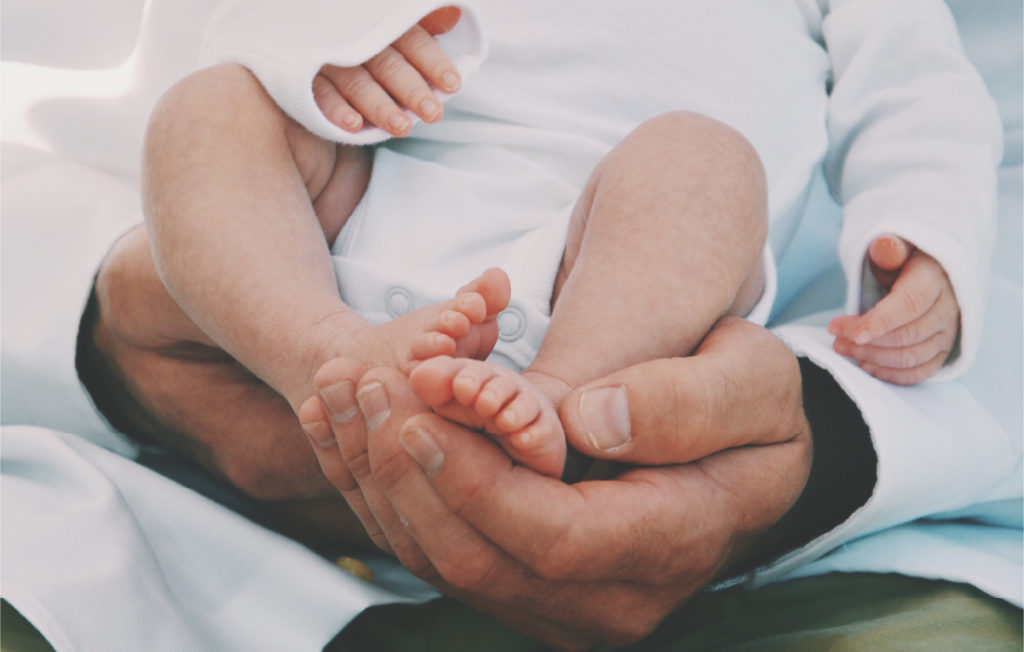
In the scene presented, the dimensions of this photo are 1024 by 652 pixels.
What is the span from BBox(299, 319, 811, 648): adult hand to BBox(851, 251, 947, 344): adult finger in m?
0.20

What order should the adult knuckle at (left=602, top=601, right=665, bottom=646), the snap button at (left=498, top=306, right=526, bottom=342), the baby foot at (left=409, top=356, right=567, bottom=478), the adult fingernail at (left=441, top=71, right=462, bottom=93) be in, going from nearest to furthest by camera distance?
1. the baby foot at (left=409, top=356, right=567, bottom=478)
2. the adult knuckle at (left=602, top=601, right=665, bottom=646)
3. the snap button at (left=498, top=306, right=526, bottom=342)
4. the adult fingernail at (left=441, top=71, right=462, bottom=93)

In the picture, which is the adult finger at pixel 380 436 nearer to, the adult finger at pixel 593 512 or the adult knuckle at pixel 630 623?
the adult finger at pixel 593 512

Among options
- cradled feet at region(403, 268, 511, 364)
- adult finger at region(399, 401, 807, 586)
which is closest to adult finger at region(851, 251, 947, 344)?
adult finger at region(399, 401, 807, 586)

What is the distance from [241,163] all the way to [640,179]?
33cm

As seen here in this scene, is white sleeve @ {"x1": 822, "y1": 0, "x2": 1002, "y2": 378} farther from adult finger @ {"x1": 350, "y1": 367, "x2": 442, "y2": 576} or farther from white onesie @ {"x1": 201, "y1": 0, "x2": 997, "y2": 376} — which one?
adult finger @ {"x1": 350, "y1": 367, "x2": 442, "y2": 576}

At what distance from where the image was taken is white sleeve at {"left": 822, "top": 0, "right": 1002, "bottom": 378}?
34.7 inches

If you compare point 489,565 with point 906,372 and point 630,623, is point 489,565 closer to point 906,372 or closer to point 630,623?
point 630,623

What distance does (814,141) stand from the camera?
41.2 inches

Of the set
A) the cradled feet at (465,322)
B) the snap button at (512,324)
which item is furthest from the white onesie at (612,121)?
the cradled feet at (465,322)

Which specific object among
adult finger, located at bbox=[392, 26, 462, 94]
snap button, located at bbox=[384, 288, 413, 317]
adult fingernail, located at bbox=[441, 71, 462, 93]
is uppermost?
adult finger, located at bbox=[392, 26, 462, 94]

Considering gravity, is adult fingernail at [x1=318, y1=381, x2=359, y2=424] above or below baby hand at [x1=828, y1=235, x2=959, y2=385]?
above

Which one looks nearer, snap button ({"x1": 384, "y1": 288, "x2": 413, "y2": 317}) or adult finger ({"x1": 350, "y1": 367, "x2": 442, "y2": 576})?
adult finger ({"x1": 350, "y1": 367, "x2": 442, "y2": 576})

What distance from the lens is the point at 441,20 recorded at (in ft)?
2.75

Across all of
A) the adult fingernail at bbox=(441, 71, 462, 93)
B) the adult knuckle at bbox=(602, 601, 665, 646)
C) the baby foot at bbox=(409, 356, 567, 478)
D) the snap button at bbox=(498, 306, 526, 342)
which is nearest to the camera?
the baby foot at bbox=(409, 356, 567, 478)
